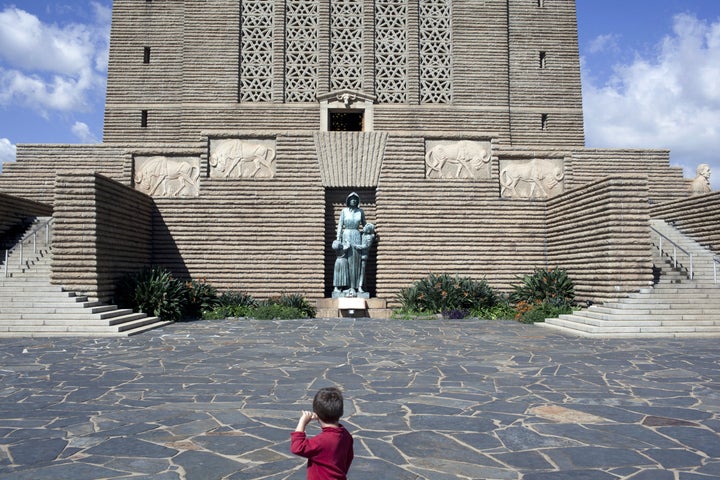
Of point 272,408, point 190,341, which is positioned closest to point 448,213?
point 190,341

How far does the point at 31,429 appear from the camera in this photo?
439 centimetres

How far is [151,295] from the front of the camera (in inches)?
488

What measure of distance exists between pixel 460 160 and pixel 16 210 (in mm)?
12091

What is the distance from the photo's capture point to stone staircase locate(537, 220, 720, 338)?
996cm

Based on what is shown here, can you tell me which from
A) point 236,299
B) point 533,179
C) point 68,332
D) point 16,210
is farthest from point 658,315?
point 16,210

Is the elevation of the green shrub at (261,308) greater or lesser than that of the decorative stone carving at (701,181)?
lesser

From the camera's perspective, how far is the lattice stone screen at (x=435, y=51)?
776 inches

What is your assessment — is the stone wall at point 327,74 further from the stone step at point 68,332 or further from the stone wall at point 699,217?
the stone step at point 68,332

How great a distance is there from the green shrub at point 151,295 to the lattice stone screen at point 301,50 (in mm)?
8985

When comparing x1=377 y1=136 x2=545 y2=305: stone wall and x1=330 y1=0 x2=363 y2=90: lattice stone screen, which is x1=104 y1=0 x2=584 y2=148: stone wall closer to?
x1=330 y1=0 x2=363 y2=90: lattice stone screen

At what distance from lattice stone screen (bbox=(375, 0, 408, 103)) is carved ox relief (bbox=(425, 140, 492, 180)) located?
508 cm

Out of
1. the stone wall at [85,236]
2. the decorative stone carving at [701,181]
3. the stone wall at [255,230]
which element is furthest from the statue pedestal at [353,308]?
the decorative stone carving at [701,181]

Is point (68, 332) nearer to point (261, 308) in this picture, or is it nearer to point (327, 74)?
point (261, 308)

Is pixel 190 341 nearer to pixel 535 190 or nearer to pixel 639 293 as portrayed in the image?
pixel 639 293
